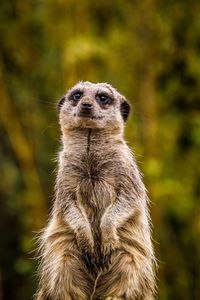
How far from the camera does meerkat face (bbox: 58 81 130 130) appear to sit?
8203 mm

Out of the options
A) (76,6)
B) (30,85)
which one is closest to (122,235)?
(76,6)

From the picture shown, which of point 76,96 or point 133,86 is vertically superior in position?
point 133,86

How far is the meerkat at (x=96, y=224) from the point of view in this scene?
298 inches

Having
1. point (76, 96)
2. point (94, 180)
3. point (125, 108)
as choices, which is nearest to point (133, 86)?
point (125, 108)

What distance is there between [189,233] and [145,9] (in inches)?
173

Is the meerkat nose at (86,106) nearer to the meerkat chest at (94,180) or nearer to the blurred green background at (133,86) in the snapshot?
the meerkat chest at (94,180)

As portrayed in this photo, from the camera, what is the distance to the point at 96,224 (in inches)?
307

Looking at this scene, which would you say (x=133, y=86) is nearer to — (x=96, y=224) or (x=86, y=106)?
(x=86, y=106)

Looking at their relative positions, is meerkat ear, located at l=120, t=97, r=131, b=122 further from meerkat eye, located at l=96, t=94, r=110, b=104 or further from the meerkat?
the meerkat

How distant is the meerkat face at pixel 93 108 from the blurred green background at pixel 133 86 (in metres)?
6.91

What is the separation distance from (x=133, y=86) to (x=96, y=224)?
406 inches

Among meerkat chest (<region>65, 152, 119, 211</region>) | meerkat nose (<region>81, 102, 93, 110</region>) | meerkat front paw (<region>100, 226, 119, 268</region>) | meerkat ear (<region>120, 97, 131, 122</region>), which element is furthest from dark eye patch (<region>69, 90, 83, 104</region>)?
meerkat front paw (<region>100, 226, 119, 268</region>)

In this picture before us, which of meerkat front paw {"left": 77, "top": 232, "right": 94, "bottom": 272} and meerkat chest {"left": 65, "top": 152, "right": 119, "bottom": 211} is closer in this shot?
meerkat front paw {"left": 77, "top": 232, "right": 94, "bottom": 272}

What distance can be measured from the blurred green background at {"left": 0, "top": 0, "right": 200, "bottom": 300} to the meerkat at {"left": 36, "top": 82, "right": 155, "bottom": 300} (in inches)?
299
